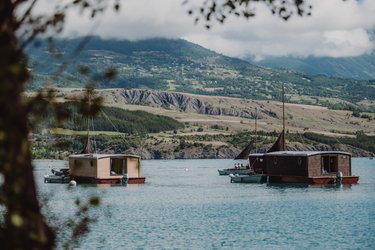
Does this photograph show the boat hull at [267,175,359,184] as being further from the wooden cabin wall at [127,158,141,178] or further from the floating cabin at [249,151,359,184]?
the wooden cabin wall at [127,158,141,178]

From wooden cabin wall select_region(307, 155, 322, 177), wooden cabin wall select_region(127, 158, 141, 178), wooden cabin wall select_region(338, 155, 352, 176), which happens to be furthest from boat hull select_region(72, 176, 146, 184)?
wooden cabin wall select_region(338, 155, 352, 176)

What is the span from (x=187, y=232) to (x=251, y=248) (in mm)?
7380

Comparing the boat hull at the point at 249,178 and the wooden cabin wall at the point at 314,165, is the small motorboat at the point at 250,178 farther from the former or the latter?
the wooden cabin wall at the point at 314,165

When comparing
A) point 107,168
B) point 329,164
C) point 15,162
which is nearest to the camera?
point 15,162

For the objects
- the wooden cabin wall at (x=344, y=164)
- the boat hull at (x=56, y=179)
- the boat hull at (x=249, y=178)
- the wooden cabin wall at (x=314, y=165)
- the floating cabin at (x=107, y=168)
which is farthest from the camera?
the boat hull at (x=56, y=179)

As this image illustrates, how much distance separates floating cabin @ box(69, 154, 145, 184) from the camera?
3388 inches

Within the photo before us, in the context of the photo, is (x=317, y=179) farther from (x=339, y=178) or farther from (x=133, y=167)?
(x=133, y=167)

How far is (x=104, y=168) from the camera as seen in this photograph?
8700 centimetres

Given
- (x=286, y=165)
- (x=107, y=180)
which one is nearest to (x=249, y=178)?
(x=286, y=165)

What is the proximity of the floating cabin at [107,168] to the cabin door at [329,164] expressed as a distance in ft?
80.7

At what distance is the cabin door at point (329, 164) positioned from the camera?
87.9 meters

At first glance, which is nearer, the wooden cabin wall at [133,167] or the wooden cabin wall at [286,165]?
the wooden cabin wall at [286,165]

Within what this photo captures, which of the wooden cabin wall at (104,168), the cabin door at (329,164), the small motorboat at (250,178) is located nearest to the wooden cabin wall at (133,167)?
the wooden cabin wall at (104,168)

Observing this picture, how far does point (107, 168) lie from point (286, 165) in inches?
934
